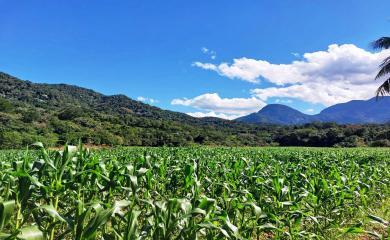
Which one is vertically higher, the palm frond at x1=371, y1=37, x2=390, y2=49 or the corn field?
the palm frond at x1=371, y1=37, x2=390, y2=49

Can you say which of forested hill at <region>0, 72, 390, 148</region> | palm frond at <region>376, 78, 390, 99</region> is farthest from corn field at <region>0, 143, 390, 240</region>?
forested hill at <region>0, 72, 390, 148</region>

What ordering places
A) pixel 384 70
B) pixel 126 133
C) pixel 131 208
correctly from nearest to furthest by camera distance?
pixel 131 208
pixel 384 70
pixel 126 133

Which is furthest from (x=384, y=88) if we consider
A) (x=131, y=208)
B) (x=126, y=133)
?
(x=126, y=133)

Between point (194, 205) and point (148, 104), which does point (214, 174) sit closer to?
point (194, 205)

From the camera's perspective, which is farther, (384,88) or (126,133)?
(126,133)

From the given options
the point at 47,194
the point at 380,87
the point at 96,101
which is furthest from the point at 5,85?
the point at 47,194

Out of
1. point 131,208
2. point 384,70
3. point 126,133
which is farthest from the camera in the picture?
point 126,133

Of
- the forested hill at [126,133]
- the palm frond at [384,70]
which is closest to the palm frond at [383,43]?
the palm frond at [384,70]

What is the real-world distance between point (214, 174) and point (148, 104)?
150 metres

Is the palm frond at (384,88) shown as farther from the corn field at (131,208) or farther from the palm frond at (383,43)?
the corn field at (131,208)

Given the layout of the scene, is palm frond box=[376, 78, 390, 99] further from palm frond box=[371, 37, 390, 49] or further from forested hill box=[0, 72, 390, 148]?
forested hill box=[0, 72, 390, 148]

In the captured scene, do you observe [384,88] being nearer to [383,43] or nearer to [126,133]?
[383,43]

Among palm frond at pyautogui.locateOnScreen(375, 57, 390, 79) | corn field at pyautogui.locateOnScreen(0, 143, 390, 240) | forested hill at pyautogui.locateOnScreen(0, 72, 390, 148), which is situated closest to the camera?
corn field at pyautogui.locateOnScreen(0, 143, 390, 240)

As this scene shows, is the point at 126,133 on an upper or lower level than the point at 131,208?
upper
